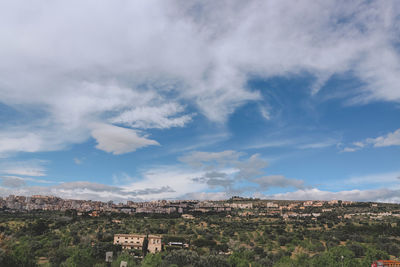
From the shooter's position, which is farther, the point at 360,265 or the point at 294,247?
the point at 294,247

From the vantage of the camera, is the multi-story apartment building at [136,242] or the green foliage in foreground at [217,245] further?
the multi-story apartment building at [136,242]

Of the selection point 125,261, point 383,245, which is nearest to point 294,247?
point 383,245

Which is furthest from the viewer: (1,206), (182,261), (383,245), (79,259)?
(1,206)

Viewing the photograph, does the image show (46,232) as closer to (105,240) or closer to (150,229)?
(105,240)

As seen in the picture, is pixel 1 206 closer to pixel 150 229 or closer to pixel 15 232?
pixel 15 232

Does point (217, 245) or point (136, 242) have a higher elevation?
point (136, 242)

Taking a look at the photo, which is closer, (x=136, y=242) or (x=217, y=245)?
(x=136, y=242)

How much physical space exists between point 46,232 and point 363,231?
88.3 m

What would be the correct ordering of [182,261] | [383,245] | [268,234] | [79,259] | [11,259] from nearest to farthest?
[11,259]
[79,259]
[182,261]
[383,245]
[268,234]

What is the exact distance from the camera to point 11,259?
130 ft

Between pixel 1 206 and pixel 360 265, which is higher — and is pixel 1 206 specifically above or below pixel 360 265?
above

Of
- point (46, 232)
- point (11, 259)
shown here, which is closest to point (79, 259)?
point (11, 259)

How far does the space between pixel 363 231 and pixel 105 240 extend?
71768 millimetres

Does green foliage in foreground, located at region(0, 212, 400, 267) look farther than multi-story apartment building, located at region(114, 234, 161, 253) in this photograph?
No
